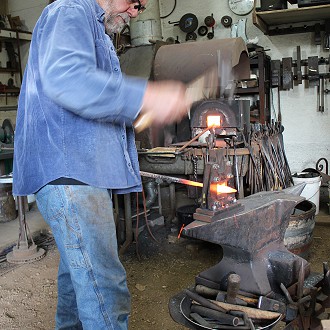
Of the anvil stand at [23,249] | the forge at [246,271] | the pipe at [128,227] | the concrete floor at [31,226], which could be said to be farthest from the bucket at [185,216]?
the forge at [246,271]

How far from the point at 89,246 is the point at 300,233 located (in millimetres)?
2128

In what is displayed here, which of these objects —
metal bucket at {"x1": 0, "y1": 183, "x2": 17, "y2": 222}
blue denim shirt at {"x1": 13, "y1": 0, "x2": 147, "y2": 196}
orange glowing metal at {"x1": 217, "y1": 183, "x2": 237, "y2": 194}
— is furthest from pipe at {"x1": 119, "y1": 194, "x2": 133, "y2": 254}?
blue denim shirt at {"x1": 13, "y1": 0, "x2": 147, "y2": 196}

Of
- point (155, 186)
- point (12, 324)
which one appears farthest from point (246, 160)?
point (12, 324)

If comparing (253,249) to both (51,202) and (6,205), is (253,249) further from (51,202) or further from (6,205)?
(6,205)

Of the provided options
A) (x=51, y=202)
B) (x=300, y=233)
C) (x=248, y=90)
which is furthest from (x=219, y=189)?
(x=248, y=90)

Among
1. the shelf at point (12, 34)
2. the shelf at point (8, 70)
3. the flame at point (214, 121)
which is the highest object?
the shelf at point (12, 34)

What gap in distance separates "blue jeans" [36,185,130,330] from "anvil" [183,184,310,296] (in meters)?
0.39

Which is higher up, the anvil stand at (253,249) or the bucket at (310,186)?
the anvil stand at (253,249)

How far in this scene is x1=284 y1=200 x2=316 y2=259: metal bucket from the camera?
2.99 m

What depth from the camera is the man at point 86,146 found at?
121 cm

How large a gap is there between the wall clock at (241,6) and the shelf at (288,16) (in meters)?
0.37

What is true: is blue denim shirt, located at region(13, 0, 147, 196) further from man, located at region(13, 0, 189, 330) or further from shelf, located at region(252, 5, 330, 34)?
shelf, located at region(252, 5, 330, 34)

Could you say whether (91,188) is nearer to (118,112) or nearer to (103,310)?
(118,112)

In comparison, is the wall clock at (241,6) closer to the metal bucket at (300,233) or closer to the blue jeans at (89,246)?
the metal bucket at (300,233)
